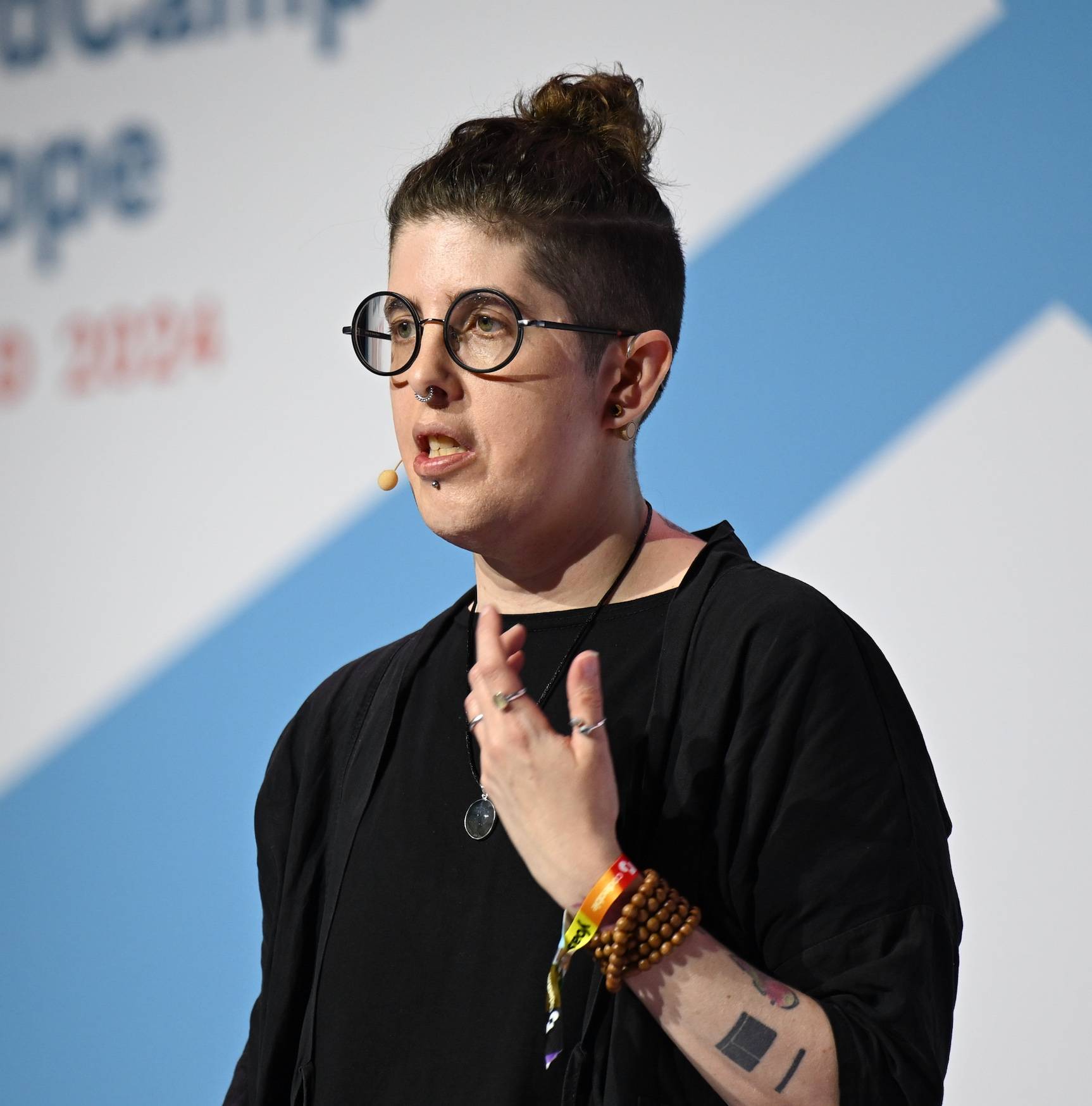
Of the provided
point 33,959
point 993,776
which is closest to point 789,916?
point 993,776

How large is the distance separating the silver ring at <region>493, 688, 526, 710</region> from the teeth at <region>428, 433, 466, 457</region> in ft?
0.83

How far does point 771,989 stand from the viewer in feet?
3.03

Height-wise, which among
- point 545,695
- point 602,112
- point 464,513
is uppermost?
point 602,112

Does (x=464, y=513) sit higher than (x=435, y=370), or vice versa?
(x=435, y=370)

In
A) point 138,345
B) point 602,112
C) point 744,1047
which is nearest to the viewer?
point 744,1047

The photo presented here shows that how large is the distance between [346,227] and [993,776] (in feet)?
4.51

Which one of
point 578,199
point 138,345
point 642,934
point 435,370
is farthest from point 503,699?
point 138,345

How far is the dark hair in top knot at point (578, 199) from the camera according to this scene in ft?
3.76

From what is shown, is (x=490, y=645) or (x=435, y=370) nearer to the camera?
(x=490, y=645)

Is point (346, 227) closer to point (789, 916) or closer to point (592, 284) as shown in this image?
point (592, 284)

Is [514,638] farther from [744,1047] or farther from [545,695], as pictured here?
[744,1047]

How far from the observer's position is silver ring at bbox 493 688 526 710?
931mm

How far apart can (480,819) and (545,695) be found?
0.38 ft

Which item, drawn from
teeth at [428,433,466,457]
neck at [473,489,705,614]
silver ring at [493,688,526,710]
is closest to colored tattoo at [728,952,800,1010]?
silver ring at [493,688,526,710]
